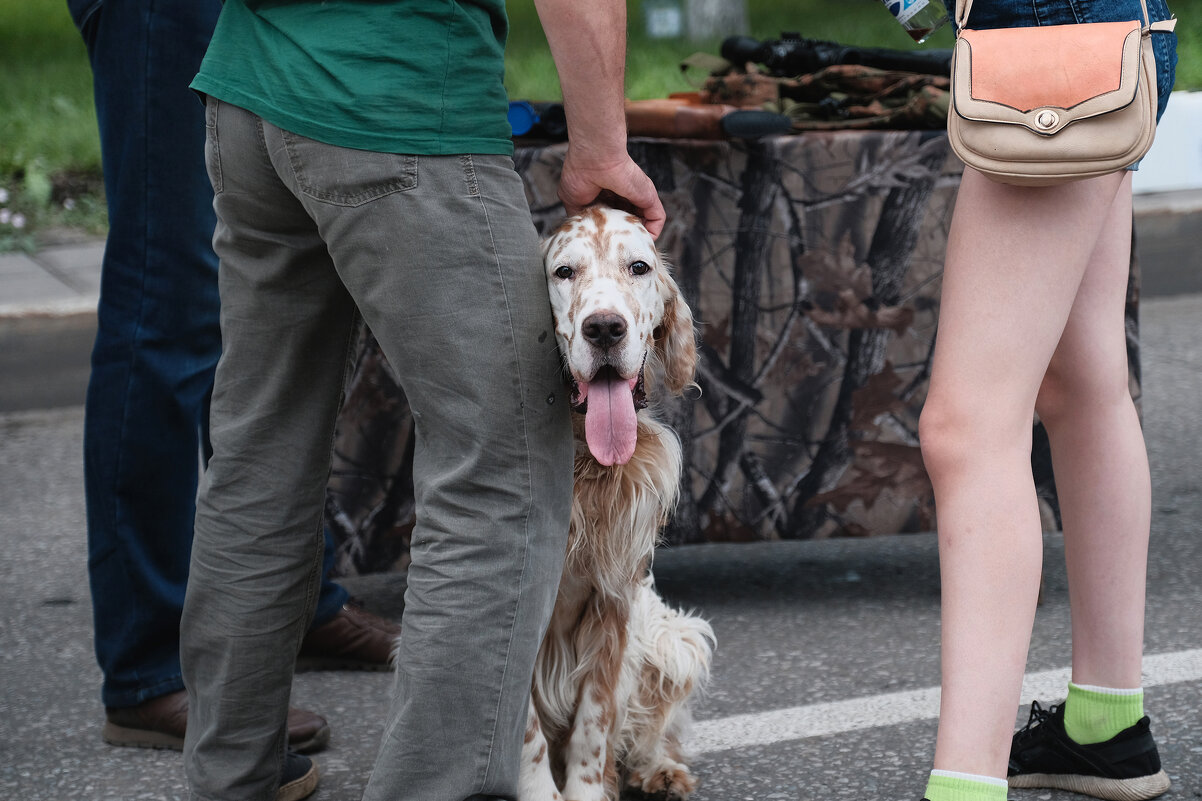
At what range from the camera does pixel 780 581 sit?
3600 millimetres

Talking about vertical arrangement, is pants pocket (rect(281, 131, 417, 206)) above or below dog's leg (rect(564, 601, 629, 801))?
above

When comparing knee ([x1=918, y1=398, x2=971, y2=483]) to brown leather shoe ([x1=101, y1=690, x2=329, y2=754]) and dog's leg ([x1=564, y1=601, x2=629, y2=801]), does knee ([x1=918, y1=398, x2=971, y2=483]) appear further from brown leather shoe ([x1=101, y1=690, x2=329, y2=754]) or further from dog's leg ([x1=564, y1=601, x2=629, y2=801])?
brown leather shoe ([x1=101, y1=690, x2=329, y2=754])

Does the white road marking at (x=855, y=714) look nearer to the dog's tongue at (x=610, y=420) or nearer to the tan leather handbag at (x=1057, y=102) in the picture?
the dog's tongue at (x=610, y=420)

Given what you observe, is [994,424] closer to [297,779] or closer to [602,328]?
[602,328]

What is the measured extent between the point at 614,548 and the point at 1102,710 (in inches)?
35.4

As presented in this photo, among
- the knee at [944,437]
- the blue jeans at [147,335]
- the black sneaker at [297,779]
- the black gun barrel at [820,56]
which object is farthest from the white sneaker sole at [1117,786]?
the black gun barrel at [820,56]

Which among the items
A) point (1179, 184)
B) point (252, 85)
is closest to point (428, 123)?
point (252, 85)

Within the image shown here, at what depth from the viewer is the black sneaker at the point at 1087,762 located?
2.24 meters

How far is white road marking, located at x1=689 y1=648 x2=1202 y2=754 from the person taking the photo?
266 cm

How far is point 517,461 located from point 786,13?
611 inches

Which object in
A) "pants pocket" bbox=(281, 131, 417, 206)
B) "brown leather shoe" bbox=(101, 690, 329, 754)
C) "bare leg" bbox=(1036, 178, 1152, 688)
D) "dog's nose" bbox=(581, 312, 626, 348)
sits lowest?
"brown leather shoe" bbox=(101, 690, 329, 754)

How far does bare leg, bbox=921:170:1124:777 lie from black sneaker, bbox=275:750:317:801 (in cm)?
121

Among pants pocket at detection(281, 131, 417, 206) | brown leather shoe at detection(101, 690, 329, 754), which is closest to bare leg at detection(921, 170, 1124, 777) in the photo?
pants pocket at detection(281, 131, 417, 206)

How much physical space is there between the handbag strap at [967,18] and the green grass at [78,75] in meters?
4.18
